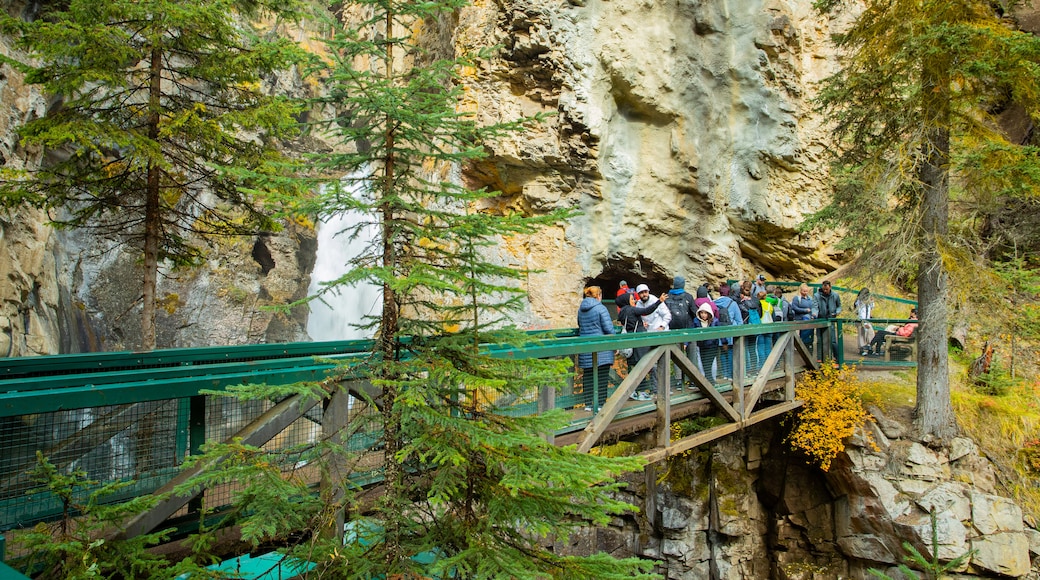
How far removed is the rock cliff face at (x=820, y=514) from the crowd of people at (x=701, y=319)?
2.32 m

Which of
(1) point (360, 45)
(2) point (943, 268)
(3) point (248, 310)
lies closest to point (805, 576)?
(2) point (943, 268)

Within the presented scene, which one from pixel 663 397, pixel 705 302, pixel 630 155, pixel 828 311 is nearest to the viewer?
pixel 663 397

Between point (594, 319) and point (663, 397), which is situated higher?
point (594, 319)

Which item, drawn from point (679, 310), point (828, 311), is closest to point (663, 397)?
point (679, 310)

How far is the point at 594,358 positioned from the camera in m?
5.88

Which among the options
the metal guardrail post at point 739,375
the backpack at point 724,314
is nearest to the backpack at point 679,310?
the metal guardrail post at point 739,375

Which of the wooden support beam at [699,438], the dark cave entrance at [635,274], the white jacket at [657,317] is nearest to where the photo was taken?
the wooden support beam at [699,438]

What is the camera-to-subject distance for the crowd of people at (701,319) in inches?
282

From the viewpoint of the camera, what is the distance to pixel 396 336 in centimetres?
307

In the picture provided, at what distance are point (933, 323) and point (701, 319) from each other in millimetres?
4229

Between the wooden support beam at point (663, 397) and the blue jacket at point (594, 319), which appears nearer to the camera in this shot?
the wooden support beam at point (663, 397)

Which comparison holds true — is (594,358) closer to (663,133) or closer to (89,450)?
(89,450)

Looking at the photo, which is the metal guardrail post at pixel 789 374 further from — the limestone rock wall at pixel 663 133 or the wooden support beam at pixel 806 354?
the limestone rock wall at pixel 663 133

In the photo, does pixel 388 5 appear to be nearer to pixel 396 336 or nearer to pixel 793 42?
pixel 396 336
